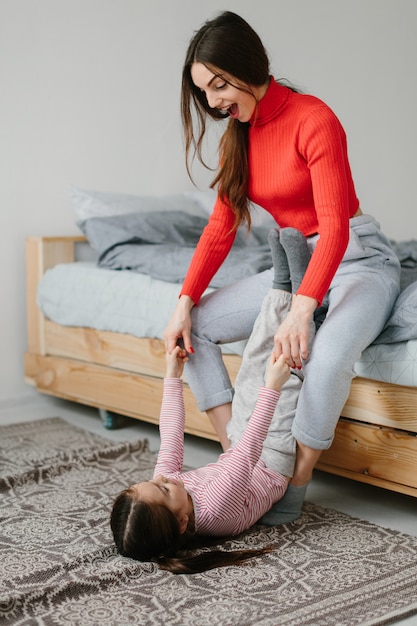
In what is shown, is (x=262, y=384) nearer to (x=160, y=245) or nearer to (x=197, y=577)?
(x=197, y=577)

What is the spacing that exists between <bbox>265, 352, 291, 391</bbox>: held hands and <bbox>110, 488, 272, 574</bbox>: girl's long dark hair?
33 cm

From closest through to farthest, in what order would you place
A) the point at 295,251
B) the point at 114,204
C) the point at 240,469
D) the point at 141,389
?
the point at 240,469 → the point at 295,251 → the point at 141,389 → the point at 114,204

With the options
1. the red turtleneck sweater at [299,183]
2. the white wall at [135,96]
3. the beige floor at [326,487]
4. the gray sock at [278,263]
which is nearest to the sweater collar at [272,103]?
the red turtleneck sweater at [299,183]

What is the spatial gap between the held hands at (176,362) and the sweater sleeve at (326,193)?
0.36m

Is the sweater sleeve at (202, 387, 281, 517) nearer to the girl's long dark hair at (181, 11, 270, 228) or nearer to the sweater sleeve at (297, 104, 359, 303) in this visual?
Result: the sweater sleeve at (297, 104, 359, 303)

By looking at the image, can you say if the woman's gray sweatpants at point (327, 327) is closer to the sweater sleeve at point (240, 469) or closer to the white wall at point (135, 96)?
the sweater sleeve at point (240, 469)

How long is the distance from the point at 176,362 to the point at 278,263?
0.32 meters

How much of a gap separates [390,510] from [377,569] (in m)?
0.38

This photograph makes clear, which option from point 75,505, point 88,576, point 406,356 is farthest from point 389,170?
point 88,576

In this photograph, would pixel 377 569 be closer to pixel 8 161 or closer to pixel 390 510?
pixel 390 510

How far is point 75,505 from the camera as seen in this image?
1858 mm

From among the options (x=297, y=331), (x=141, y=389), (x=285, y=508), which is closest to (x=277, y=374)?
(x=297, y=331)

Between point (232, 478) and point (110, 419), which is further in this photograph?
point (110, 419)

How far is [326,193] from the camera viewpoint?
5.28ft
